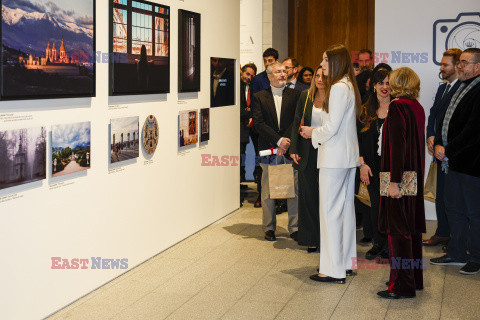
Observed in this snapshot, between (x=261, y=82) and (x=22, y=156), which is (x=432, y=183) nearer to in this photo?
(x=261, y=82)

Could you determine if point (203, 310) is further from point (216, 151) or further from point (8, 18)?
point (216, 151)

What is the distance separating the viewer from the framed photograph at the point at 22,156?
3412 mm

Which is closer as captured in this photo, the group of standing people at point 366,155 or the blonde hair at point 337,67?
the group of standing people at point 366,155

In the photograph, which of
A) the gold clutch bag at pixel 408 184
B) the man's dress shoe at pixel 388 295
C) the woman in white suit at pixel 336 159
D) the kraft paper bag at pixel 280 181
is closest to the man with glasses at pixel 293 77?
the kraft paper bag at pixel 280 181

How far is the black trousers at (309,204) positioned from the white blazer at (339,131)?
2.63 feet

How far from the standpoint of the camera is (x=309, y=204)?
5500mm

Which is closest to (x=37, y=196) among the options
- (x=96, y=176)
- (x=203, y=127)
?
(x=96, y=176)

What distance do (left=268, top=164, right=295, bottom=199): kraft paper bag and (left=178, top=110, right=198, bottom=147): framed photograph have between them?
81 centimetres

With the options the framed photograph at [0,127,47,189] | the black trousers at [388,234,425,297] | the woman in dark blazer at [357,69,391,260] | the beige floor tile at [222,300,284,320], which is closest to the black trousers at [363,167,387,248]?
the woman in dark blazer at [357,69,391,260]

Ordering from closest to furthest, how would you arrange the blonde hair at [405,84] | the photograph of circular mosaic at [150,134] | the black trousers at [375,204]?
the blonde hair at [405,84], the photograph of circular mosaic at [150,134], the black trousers at [375,204]

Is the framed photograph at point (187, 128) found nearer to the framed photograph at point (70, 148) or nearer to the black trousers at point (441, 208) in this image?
the framed photograph at point (70, 148)

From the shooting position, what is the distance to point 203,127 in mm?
6383

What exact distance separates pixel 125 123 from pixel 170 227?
130 cm

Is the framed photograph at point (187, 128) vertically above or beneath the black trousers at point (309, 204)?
above
